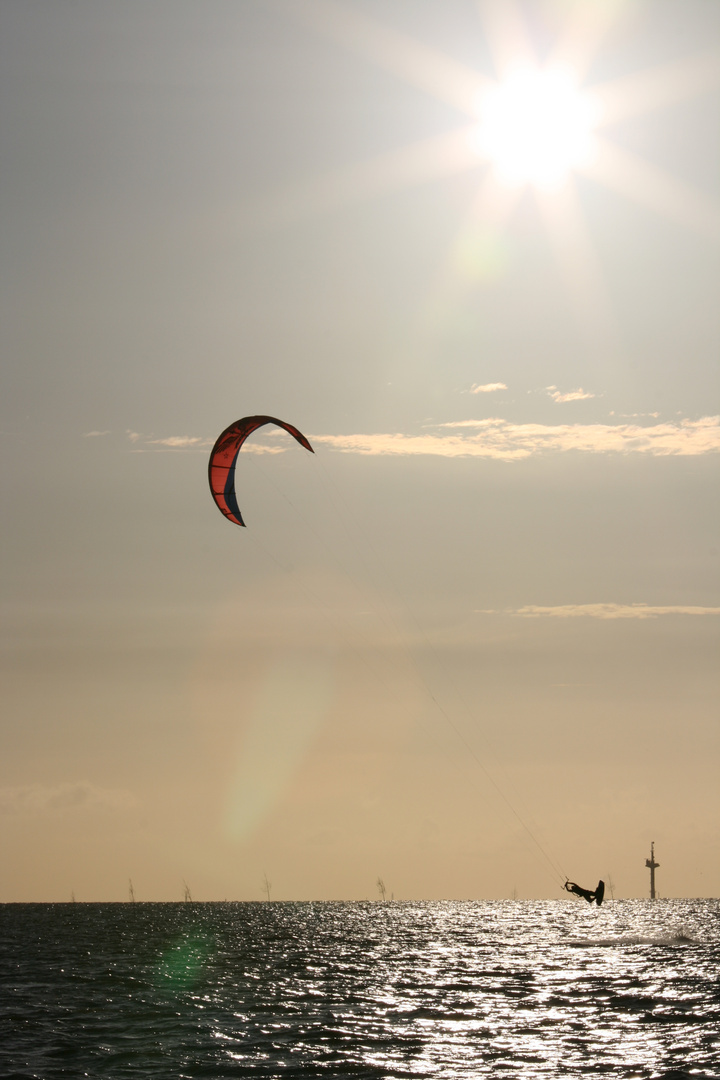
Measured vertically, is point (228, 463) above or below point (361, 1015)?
above

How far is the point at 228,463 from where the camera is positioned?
105 ft

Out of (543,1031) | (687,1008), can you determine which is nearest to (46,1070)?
(543,1031)

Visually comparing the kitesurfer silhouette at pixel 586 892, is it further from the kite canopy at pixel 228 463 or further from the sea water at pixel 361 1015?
the kite canopy at pixel 228 463

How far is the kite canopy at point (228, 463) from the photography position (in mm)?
31516

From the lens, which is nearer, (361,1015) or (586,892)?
(361,1015)

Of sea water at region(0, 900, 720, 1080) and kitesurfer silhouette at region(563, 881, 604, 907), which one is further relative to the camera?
kitesurfer silhouette at region(563, 881, 604, 907)

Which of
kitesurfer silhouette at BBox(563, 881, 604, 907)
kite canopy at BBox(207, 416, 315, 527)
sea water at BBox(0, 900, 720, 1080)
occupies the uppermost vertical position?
kite canopy at BBox(207, 416, 315, 527)

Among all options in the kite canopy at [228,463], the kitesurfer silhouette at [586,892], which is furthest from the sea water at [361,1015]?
the kite canopy at [228,463]

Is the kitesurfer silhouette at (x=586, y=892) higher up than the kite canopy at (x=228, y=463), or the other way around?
the kite canopy at (x=228, y=463)

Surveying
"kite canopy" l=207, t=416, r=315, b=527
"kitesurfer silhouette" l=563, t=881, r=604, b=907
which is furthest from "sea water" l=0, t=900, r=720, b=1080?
"kite canopy" l=207, t=416, r=315, b=527

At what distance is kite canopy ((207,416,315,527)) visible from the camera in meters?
31.5

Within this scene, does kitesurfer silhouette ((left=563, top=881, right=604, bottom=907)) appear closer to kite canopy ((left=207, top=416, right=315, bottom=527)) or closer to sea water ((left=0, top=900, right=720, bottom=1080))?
sea water ((left=0, top=900, right=720, bottom=1080))

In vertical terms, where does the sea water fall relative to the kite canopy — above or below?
below

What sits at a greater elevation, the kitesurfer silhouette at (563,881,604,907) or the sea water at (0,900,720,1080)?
the kitesurfer silhouette at (563,881,604,907)
